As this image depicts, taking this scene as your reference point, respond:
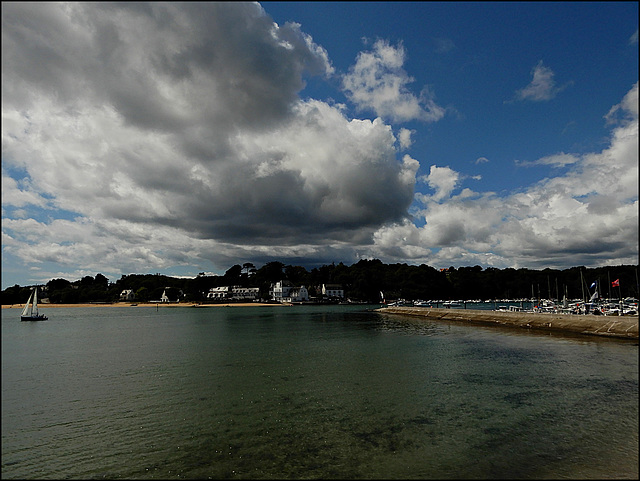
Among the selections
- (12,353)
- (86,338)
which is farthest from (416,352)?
(86,338)

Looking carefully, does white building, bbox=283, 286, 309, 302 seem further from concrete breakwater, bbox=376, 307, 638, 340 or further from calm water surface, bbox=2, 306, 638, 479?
calm water surface, bbox=2, 306, 638, 479

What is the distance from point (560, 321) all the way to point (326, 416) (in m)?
55.8

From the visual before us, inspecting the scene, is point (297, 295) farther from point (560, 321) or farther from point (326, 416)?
point (326, 416)

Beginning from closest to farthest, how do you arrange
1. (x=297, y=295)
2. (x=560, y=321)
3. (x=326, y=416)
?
(x=326, y=416)
(x=560, y=321)
(x=297, y=295)

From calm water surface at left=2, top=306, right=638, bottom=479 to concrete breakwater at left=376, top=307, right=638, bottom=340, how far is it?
13.1 metres

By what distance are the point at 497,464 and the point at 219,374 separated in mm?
22148

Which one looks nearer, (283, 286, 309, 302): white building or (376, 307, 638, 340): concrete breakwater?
(376, 307, 638, 340): concrete breakwater

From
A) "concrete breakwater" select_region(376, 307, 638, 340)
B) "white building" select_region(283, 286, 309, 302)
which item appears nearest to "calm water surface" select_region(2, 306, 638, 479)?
"concrete breakwater" select_region(376, 307, 638, 340)

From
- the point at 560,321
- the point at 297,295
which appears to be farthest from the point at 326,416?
the point at 297,295

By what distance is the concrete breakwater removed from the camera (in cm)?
4653

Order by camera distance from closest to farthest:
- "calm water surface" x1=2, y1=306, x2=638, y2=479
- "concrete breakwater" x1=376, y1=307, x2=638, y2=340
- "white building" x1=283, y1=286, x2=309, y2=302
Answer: "calm water surface" x1=2, y1=306, x2=638, y2=479 → "concrete breakwater" x1=376, y1=307, x2=638, y2=340 → "white building" x1=283, y1=286, x2=309, y2=302

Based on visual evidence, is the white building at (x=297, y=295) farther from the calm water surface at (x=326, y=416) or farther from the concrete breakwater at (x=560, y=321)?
the calm water surface at (x=326, y=416)

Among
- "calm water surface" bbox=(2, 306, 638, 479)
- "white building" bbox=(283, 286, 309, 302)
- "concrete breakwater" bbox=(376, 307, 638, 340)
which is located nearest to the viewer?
"calm water surface" bbox=(2, 306, 638, 479)

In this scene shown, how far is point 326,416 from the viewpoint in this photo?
1872 centimetres
